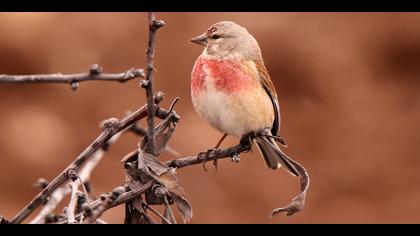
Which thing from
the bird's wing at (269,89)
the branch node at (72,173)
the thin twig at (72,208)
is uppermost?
the branch node at (72,173)

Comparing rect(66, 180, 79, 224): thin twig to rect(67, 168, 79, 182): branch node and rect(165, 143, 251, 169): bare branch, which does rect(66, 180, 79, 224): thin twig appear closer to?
rect(67, 168, 79, 182): branch node

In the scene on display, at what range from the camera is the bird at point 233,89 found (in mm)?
2725

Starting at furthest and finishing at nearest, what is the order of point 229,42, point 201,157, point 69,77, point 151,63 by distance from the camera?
point 229,42
point 201,157
point 151,63
point 69,77

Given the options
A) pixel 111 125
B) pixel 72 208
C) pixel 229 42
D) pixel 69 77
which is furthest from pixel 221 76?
pixel 69 77

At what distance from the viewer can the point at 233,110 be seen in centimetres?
273

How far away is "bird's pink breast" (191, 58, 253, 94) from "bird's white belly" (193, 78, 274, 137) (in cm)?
2

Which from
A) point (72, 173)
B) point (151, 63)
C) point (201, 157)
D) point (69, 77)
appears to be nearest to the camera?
point (69, 77)

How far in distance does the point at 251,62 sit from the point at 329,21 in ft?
11.7

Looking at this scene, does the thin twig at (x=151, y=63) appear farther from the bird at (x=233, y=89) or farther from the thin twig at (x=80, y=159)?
the bird at (x=233, y=89)

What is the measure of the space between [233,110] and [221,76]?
0.14m

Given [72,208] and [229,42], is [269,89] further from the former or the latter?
[72,208]

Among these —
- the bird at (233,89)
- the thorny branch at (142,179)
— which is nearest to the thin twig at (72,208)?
the thorny branch at (142,179)

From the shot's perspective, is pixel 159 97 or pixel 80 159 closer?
pixel 80 159

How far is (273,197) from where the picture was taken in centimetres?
581
